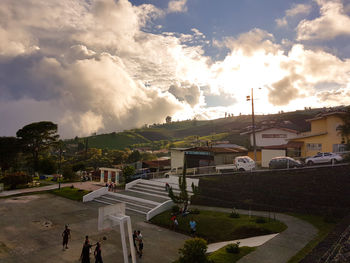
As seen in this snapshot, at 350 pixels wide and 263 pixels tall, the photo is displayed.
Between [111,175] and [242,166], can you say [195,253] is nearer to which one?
[242,166]

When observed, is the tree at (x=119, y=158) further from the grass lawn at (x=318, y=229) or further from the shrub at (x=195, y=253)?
the shrub at (x=195, y=253)

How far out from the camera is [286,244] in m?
13.4

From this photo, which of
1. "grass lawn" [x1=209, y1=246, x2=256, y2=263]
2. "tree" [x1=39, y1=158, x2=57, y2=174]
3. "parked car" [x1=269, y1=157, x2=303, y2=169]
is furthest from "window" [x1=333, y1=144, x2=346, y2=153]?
"tree" [x1=39, y1=158, x2=57, y2=174]

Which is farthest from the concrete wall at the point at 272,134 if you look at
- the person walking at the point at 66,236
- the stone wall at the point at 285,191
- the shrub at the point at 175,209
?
the person walking at the point at 66,236

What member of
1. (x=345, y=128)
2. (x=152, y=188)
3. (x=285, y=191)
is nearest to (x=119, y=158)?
(x=152, y=188)

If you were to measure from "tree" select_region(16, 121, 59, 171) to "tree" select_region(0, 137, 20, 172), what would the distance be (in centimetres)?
132

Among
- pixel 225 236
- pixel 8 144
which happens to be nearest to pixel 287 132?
pixel 225 236

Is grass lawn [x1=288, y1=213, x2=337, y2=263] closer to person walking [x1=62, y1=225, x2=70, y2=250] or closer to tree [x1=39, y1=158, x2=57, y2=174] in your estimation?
person walking [x1=62, y1=225, x2=70, y2=250]

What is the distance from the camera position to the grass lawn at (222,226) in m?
15.9

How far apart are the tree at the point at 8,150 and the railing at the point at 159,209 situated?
142ft

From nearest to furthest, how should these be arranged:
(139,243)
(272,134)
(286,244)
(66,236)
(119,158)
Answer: (286,244)
(139,243)
(66,236)
(272,134)
(119,158)

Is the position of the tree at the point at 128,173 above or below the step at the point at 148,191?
above

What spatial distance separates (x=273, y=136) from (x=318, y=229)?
1272 inches

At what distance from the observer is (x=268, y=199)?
21.4m
